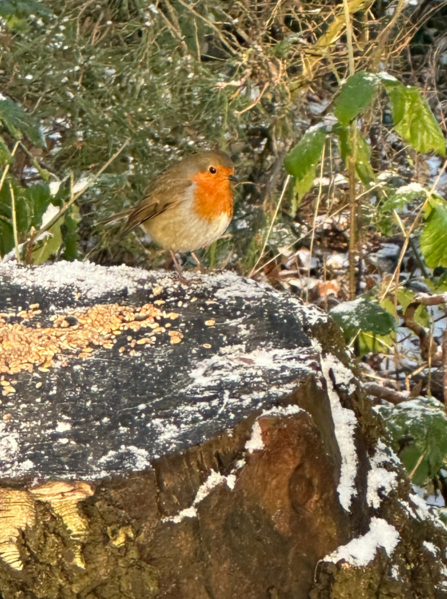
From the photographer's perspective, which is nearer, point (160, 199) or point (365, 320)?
point (365, 320)

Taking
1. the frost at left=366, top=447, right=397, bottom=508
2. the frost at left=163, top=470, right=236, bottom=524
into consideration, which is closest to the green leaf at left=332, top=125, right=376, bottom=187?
the frost at left=366, top=447, right=397, bottom=508

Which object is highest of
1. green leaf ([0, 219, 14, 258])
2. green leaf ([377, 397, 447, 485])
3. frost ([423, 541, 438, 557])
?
green leaf ([0, 219, 14, 258])

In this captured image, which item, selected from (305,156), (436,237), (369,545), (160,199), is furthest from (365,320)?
(369,545)

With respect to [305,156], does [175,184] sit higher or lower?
lower

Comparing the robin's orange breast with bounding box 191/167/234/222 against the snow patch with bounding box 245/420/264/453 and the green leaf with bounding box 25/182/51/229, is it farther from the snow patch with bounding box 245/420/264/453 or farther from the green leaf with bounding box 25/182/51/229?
the snow patch with bounding box 245/420/264/453

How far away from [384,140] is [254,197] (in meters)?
0.83

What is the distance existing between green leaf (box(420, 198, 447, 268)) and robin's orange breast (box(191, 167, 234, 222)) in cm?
68

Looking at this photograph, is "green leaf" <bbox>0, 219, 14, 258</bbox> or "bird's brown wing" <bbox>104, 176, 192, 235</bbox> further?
"green leaf" <bbox>0, 219, 14, 258</bbox>

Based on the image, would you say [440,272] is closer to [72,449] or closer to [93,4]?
[93,4]

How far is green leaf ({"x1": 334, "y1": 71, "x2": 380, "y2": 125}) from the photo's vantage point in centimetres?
236

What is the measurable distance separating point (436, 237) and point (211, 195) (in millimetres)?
744

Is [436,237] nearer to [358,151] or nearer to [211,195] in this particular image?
[358,151]

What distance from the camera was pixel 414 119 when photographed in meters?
2.43

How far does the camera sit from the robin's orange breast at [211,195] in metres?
2.73
